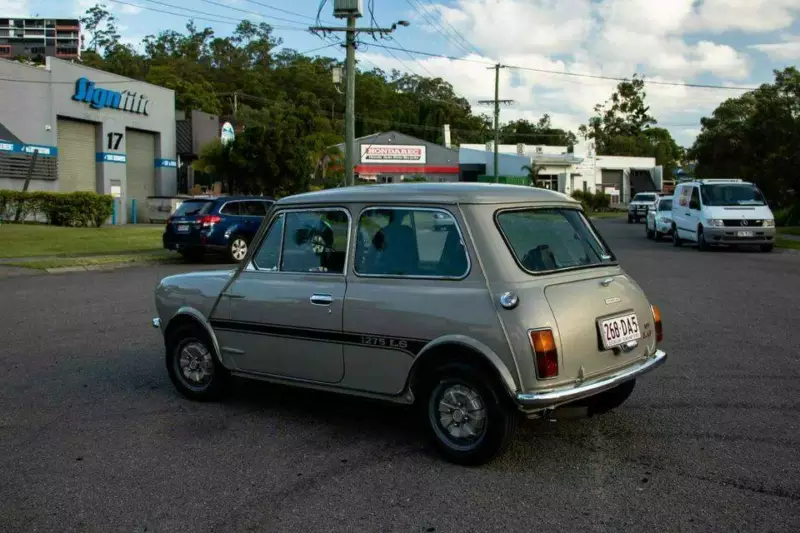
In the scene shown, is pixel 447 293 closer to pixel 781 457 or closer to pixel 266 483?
pixel 266 483

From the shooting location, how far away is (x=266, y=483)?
462 cm

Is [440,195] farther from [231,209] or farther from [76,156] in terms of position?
[76,156]

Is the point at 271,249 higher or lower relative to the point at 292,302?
higher

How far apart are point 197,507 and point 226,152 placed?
35.2 meters

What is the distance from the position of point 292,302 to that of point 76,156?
111 feet

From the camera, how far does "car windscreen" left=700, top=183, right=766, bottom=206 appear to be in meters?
22.4

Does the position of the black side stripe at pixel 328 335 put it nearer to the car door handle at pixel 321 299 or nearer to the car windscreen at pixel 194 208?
the car door handle at pixel 321 299

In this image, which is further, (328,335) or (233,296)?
(233,296)

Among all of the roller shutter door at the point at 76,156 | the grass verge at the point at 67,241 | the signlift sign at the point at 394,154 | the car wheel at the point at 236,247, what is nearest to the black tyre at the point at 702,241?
the car wheel at the point at 236,247

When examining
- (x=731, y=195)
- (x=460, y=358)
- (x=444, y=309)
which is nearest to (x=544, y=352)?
(x=460, y=358)

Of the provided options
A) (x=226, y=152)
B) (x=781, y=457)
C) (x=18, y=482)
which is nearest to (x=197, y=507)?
(x=18, y=482)

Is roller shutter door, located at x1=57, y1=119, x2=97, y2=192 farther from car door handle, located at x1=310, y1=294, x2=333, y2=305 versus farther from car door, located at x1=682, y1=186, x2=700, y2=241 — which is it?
car door handle, located at x1=310, y1=294, x2=333, y2=305

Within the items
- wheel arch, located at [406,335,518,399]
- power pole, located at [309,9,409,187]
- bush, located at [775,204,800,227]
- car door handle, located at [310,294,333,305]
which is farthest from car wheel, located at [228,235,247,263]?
bush, located at [775,204,800,227]

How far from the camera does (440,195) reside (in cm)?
512
